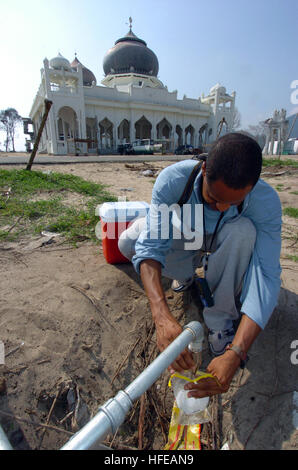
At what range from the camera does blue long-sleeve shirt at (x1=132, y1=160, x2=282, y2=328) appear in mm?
1479

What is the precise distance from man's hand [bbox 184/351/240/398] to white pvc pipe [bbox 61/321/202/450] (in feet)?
0.73

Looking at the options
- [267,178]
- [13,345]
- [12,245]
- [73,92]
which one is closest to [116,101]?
[73,92]

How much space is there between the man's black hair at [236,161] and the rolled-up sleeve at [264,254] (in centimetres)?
36

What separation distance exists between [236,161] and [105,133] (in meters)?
30.5

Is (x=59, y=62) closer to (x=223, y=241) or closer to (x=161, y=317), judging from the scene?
(x=223, y=241)

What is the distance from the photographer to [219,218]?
1.77m

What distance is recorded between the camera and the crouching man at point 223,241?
4.17ft

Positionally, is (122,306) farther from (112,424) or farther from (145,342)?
(112,424)

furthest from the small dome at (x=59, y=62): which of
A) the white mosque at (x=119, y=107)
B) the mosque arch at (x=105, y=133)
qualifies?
the mosque arch at (x=105, y=133)

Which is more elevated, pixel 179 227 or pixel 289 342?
pixel 179 227

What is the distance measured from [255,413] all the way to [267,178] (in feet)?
27.2

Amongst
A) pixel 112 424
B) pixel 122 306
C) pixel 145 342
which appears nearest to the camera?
pixel 112 424

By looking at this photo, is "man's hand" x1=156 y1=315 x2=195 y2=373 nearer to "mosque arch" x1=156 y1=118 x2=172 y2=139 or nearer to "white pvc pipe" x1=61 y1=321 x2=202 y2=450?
"white pvc pipe" x1=61 y1=321 x2=202 y2=450

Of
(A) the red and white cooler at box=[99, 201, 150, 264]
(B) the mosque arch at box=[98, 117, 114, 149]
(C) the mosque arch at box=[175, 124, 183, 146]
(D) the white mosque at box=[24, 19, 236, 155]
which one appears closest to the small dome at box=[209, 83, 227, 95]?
(D) the white mosque at box=[24, 19, 236, 155]
